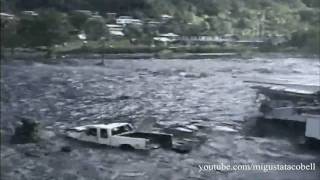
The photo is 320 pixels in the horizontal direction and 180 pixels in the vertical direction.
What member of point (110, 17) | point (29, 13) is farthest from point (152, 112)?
point (29, 13)

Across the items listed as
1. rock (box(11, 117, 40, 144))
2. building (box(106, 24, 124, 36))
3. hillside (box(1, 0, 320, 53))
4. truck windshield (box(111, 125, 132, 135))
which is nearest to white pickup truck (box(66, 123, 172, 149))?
truck windshield (box(111, 125, 132, 135))

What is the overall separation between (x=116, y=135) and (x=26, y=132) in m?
0.40

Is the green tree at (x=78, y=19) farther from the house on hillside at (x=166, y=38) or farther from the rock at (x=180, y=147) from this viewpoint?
the rock at (x=180, y=147)

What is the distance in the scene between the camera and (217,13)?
2637mm

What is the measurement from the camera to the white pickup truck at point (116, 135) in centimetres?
233

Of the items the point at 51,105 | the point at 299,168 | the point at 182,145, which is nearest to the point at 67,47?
the point at 51,105

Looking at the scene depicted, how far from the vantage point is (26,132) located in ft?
7.44

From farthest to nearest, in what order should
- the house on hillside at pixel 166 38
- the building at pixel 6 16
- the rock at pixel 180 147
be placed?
1. the house on hillside at pixel 166 38
2. the rock at pixel 180 147
3. the building at pixel 6 16

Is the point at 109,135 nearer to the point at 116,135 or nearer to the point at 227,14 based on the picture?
the point at 116,135

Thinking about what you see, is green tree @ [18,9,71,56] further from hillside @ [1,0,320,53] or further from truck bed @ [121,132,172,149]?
truck bed @ [121,132,172,149]

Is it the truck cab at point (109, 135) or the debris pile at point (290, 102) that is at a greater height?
the debris pile at point (290, 102)

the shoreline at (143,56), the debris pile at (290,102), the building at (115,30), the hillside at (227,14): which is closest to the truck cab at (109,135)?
the shoreline at (143,56)

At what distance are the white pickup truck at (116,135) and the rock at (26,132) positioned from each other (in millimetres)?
147

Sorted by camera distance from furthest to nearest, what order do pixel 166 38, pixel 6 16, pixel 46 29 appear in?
pixel 166 38, pixel 46 29, pixel 6 16
